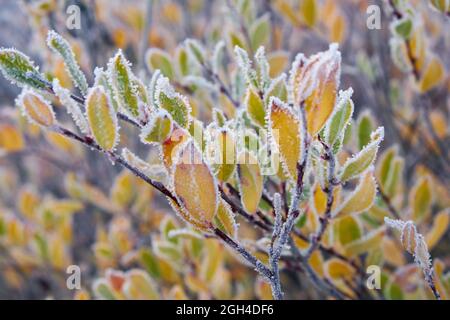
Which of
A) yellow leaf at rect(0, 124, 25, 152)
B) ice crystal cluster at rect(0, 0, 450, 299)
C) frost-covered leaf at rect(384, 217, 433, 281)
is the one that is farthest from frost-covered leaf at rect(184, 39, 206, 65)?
yellow leaf at rect(0, 124, 25, 152)

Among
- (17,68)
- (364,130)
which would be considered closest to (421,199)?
(364,130)

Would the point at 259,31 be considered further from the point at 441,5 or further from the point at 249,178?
the point at 249,178

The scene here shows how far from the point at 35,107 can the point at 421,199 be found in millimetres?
764

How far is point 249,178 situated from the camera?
2.21ft

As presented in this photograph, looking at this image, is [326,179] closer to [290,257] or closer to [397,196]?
[290,257]

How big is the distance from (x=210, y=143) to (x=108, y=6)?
120cm

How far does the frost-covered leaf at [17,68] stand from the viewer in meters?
0.64

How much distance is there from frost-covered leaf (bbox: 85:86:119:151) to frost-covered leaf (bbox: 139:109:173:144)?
38 millimetres

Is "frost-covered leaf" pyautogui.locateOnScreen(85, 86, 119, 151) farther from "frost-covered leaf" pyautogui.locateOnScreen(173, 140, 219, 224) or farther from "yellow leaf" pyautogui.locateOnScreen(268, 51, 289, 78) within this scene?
"yellow leaf" pyautogui.locateOnScreen(268, 51, 289, 78)

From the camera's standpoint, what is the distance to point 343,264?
0.94m

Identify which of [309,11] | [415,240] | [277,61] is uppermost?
[309,11]

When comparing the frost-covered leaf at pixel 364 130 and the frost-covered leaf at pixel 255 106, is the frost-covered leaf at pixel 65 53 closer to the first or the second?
the frost-covered leaf at pixel 255 106

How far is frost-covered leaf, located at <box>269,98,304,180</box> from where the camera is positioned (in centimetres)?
60
